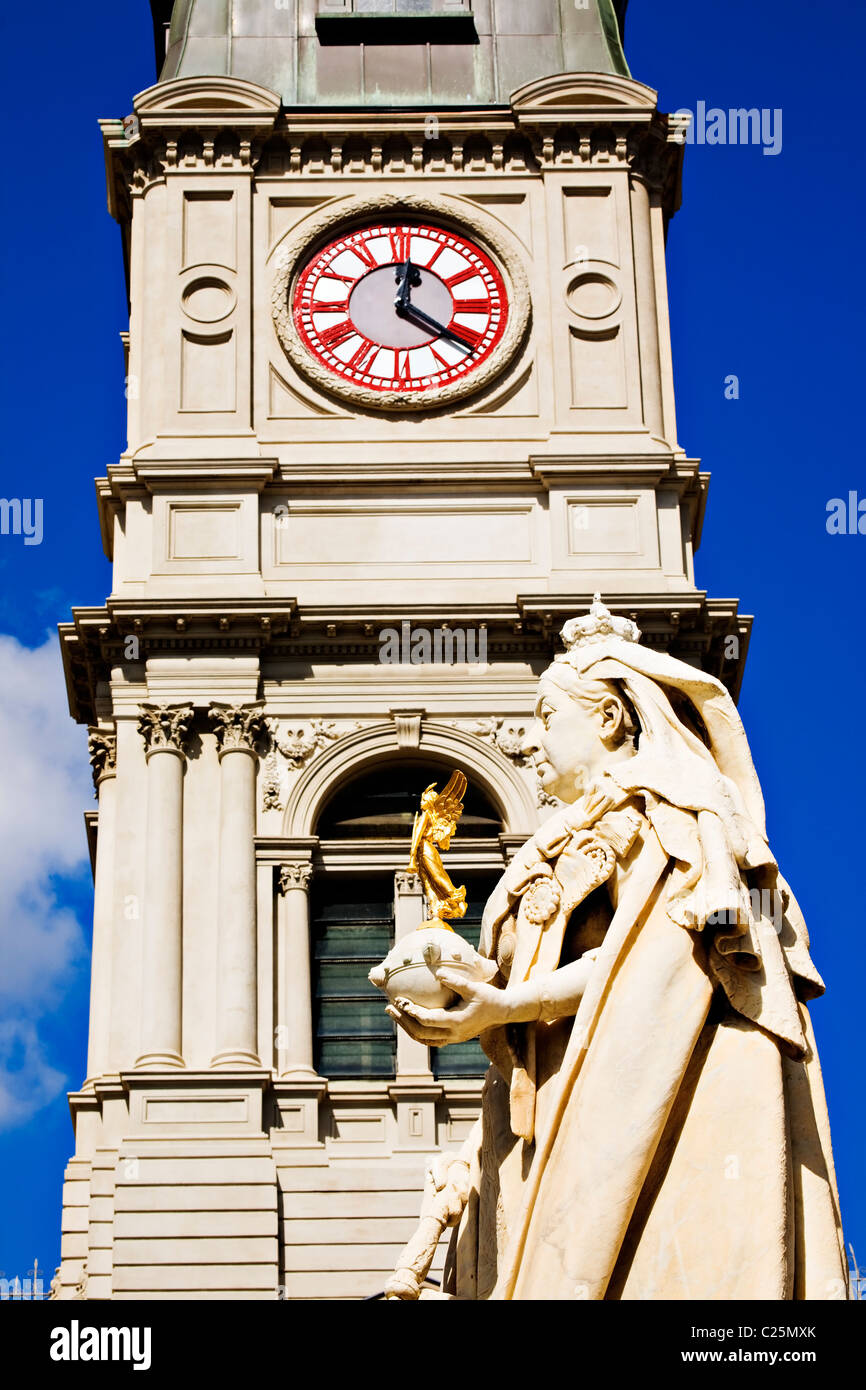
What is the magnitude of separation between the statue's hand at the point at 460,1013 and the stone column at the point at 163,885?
21.9m

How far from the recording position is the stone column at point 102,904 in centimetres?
3127

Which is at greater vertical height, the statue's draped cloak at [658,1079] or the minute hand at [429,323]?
the minute hand at [429,323]

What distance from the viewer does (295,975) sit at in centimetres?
3141

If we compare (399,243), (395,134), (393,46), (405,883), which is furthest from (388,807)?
(393,46)

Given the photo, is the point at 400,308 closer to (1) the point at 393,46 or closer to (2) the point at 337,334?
(2) the point at 337,334

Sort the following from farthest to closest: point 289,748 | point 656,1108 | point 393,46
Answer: point 393,46 → point 289,748 → point 656,1108

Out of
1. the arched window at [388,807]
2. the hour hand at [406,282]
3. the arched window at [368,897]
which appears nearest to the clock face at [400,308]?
the hour hand at [406,282]

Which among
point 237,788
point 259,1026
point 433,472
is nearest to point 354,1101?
point 259,1026

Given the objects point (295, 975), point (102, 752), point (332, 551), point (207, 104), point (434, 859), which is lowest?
point (434, 859)

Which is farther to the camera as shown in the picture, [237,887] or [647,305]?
[647,305]

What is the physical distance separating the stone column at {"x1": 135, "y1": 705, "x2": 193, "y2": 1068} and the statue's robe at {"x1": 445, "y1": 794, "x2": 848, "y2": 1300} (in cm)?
2171

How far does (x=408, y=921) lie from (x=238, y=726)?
2.85 m

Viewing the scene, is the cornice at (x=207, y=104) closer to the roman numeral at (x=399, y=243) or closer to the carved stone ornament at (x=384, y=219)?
the carved stone ornament at (x=384, y=219)
